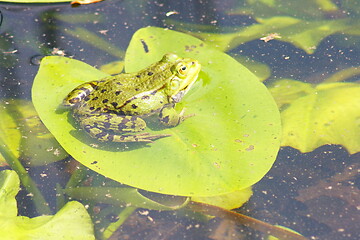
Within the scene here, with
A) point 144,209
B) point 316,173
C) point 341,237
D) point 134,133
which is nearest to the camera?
point 341,237

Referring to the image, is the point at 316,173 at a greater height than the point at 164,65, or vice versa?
the point at 164,65

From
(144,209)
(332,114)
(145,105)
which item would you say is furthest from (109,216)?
(332,114)

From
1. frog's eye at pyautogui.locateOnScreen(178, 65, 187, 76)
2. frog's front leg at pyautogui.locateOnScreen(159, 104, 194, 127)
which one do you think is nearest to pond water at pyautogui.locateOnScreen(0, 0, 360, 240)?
frog's front leg at pyautogui.locateOnScreen(159, 104, 194, 127)

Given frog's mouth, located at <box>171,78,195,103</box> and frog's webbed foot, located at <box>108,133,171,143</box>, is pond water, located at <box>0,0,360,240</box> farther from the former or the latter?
frog's mouth, located at <box>171,78,195,103</box>

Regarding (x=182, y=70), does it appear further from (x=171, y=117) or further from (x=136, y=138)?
(x=136, y=138)

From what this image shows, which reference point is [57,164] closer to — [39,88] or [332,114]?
[39,88]

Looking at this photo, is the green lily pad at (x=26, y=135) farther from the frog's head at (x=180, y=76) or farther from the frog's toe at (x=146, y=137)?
the frog's head at (x=180, y=76)
